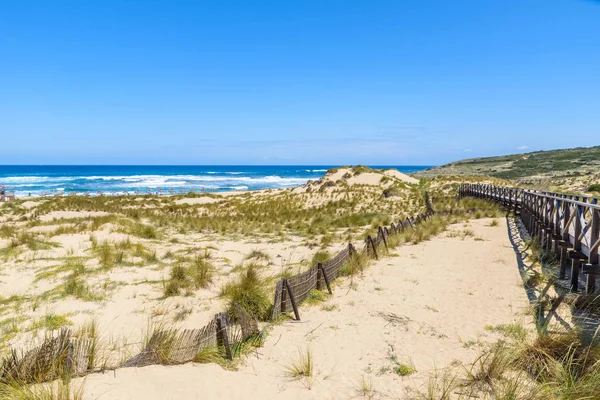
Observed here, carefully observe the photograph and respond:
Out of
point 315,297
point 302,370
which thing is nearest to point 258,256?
point 315,297

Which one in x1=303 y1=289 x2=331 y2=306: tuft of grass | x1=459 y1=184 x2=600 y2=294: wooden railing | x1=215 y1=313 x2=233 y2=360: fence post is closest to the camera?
x1=215 y1=313 x2=233 y2=360: fence post

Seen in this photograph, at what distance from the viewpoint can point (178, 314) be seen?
291 inches

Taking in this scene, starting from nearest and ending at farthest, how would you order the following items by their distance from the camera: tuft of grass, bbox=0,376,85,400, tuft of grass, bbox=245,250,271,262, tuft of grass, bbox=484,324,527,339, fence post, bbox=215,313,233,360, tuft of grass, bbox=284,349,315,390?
tuft of grass, bbox=0,376,85,400
tuft of grass, bbox=284,349,315,390
fence post, bbox=215,313,233,360
tuft of grass, bbox=484,324,527,339
tuft of grass, bbox=245,250,271,262

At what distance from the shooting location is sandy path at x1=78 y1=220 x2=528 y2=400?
4.41 metres

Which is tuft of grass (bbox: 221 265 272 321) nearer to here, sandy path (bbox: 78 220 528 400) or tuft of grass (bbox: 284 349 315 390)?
sandy path (bbox: 78 220 528 400)

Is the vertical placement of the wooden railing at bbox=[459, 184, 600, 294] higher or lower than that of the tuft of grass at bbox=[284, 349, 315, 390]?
higher

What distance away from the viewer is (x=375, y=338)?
6270 mm

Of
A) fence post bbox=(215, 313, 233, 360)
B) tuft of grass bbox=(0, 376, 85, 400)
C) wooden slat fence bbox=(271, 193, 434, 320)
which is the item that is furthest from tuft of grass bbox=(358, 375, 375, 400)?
tuft of grass bbox=(0, 376, 85, 400)

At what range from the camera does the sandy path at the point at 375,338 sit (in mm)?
4414

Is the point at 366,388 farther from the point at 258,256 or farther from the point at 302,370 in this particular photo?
the point at 258,256

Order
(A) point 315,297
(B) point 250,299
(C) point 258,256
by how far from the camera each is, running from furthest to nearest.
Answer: (C) point 258,256
(A) point 315,297
(B) point 250,299

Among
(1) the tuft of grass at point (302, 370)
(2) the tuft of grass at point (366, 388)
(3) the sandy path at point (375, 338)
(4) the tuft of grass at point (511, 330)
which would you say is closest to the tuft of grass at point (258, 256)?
(3) the sandy path at point (375, 338)

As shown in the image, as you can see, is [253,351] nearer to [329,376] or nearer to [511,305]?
[329,376]

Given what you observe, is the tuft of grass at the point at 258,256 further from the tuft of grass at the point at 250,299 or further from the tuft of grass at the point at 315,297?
the tuft of grass at the point at 250,299
